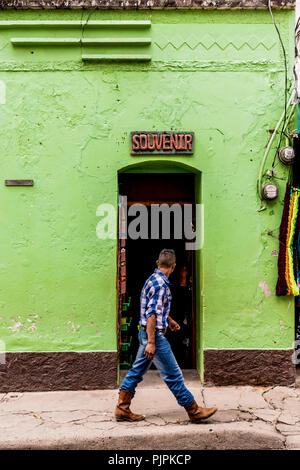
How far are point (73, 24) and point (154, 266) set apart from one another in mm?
3513

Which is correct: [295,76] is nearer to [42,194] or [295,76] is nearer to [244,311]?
[244,311]

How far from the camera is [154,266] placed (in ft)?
22.1

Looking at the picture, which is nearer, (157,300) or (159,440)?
(159,440)

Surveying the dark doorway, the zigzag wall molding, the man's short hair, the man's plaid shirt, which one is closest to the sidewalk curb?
the man's plaid shirt

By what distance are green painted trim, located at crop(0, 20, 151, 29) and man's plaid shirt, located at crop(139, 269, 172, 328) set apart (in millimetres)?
3373

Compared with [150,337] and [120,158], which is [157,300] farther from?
[120,158]

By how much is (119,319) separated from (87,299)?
610 mm

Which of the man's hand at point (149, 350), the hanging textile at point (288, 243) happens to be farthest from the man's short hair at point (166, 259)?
the hanging textile at point (288, 243)

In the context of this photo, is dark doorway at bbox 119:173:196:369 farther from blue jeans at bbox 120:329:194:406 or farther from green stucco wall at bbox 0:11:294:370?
blue jeans at bbox 120:329:194:406

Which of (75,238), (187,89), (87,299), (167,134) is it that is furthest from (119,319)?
(187,89)

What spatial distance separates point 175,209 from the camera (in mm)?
6543

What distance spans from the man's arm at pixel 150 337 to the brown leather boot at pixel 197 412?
701mm

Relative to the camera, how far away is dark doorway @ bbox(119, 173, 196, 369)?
654 centimetres

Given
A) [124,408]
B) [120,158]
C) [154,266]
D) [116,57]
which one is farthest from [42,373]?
[116,57]
